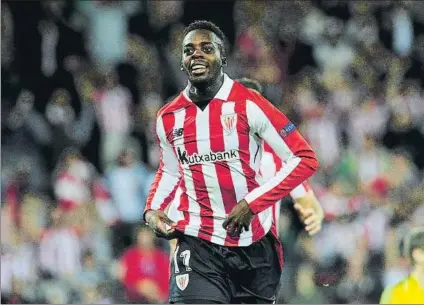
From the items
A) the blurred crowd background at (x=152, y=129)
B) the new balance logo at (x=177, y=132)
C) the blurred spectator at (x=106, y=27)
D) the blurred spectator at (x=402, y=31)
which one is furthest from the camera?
the blurred spectator at (x=402, y=31)

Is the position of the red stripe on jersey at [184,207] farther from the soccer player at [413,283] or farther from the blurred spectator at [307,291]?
the blurred spectator at [307,291]

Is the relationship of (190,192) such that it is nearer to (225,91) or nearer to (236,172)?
(236,172)

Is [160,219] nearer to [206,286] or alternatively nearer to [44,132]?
[206,286]

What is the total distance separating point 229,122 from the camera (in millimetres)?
5148

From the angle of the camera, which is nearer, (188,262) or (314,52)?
(188,262)

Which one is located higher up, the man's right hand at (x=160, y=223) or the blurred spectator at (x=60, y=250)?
the man's right hand at (x=160, y=223)

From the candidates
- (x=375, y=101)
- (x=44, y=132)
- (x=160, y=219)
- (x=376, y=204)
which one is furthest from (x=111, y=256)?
(x=160, y=219)

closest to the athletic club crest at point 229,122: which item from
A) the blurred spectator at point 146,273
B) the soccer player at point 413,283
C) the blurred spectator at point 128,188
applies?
the soccer player at point 413,283

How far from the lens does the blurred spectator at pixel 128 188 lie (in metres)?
11.7

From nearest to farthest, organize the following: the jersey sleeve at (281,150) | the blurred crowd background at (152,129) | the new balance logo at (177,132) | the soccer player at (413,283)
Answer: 1. the jersey sleeve at (281,150)
2. the new balance logo at (177,132)
3. the soccer player at (413,283)
4. the blurred crowd background at (152,129)

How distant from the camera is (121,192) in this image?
1194 centimetres

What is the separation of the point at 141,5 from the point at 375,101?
3527 millimetres

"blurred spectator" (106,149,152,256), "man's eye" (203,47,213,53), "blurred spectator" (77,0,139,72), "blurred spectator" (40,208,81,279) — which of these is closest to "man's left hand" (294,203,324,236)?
"man's eye" (203,47,213,53)

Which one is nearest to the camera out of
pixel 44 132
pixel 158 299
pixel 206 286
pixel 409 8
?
pixel 206 286
